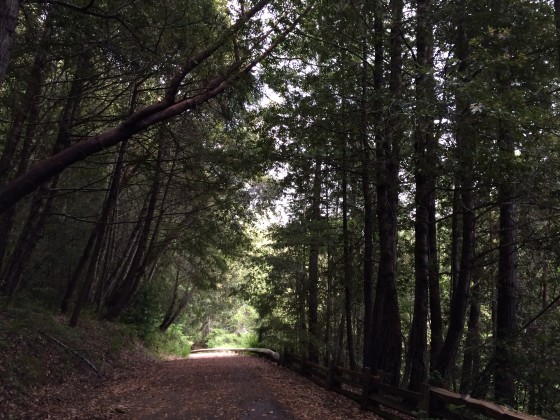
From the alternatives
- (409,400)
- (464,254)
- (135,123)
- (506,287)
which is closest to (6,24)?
(135,123)

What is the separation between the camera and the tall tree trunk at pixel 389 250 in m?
10.5

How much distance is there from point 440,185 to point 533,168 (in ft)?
8.92

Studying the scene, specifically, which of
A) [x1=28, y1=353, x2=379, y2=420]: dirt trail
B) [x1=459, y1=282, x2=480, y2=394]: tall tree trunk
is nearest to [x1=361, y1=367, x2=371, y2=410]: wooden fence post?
[x1=28, y1=353, x2=379, y2=420]: dirt trail

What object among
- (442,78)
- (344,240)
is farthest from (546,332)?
(344,240)

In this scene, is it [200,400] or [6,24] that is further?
[200,400]

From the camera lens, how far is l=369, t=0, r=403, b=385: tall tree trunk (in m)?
10.5

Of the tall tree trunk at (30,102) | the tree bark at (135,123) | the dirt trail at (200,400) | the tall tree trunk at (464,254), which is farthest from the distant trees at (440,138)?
the tall tree trunk at (30,102)

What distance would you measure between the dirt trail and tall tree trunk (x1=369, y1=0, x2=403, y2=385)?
52.0 inches

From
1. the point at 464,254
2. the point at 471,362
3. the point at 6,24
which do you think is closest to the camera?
the point at 6,24

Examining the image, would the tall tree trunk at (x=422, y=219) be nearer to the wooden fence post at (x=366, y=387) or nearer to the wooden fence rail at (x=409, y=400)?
the wooden fence rail at (x=409, y=400)

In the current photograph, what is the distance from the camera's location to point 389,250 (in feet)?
36.7

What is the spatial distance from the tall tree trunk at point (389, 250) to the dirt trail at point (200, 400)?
132 cm

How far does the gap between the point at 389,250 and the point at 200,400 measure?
5404mm

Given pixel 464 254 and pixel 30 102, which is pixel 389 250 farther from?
pixel 30 102
